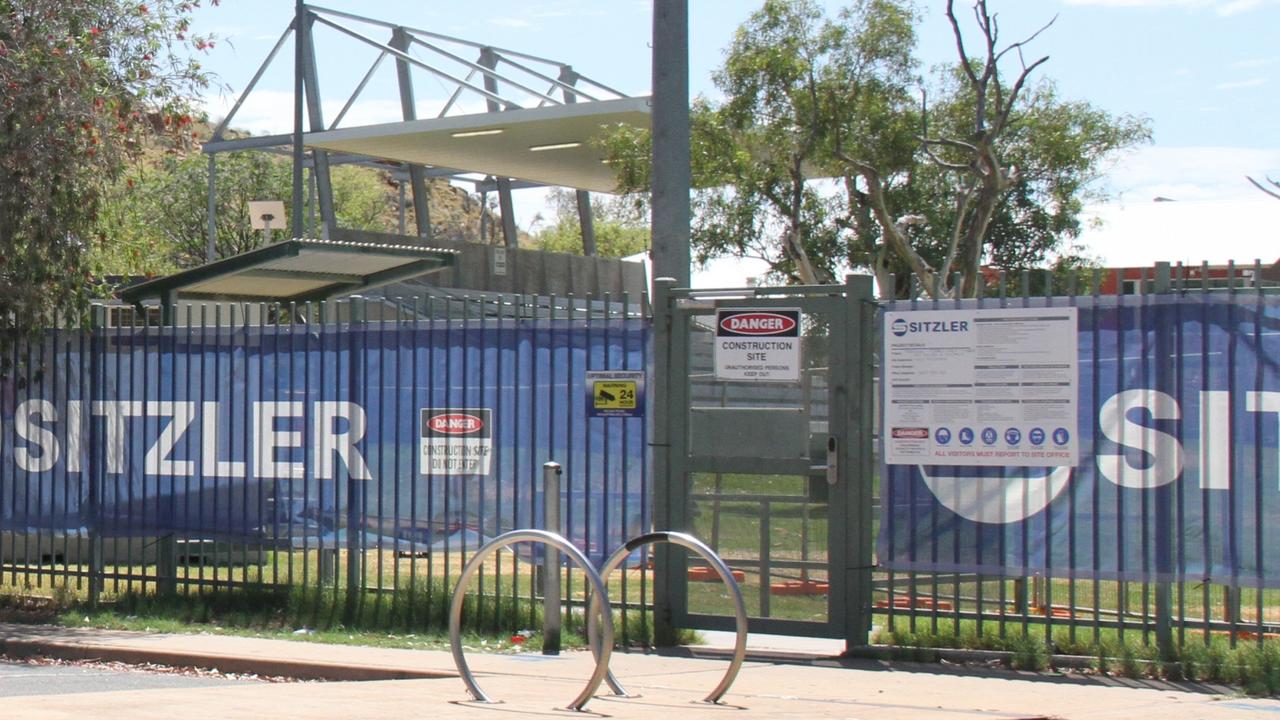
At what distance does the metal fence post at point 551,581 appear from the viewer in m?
10.2

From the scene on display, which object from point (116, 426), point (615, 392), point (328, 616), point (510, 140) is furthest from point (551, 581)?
point (510, 140)

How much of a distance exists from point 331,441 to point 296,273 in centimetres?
255

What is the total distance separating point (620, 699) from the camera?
28.3 feet

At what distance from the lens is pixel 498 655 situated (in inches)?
412

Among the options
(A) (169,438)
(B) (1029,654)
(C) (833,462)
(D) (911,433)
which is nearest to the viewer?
(B) (1029,654)

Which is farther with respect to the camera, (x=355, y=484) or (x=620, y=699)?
(x=355, y=484)

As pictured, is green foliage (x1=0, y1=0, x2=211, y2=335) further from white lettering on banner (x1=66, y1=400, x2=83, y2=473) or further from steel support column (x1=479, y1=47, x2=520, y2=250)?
steel support column (x1=479, y1=47, x2=520, y2=250)

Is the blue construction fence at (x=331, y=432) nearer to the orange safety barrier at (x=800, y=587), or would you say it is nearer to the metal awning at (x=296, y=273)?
the metal awning at (x=296, y=273)

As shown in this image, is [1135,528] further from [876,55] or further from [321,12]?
[321,12]

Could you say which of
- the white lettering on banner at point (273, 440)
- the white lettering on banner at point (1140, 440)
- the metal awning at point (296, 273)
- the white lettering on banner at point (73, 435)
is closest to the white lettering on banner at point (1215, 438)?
the white lettering on banner at point (1140, 440)

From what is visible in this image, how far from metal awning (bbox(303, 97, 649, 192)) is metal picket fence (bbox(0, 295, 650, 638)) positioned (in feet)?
55.5

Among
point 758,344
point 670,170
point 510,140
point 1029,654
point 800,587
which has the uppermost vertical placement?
point 510,140

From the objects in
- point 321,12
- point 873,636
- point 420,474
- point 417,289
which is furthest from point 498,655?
point 321,12

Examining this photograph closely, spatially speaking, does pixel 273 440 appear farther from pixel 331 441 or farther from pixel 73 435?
pixel 73 435
